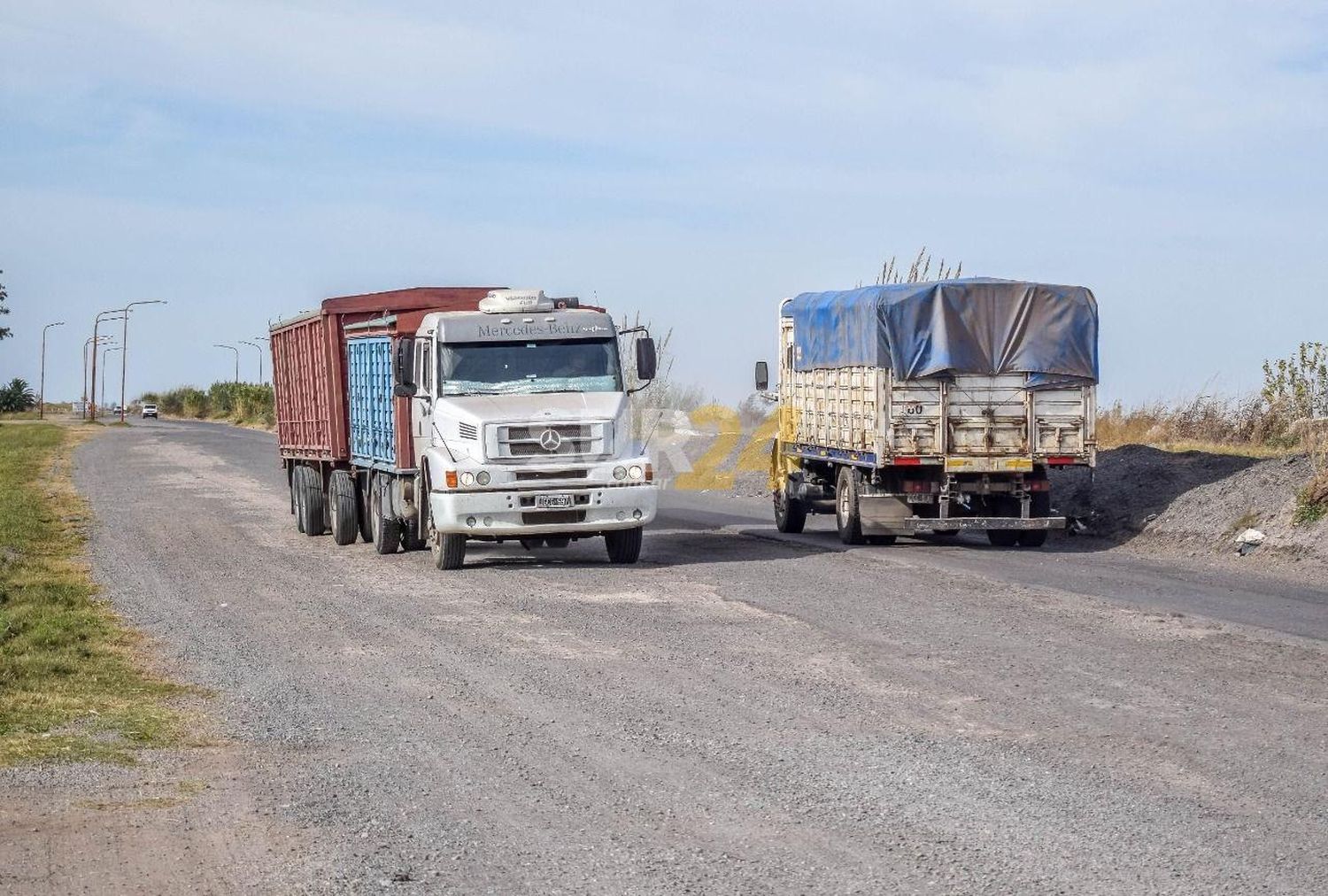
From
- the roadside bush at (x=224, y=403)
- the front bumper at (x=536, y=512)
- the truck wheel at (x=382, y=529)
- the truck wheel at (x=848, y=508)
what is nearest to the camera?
the front bumper at (x=536, y=512)

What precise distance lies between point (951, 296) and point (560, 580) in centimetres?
681

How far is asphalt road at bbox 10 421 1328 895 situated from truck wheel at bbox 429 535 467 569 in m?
0.63

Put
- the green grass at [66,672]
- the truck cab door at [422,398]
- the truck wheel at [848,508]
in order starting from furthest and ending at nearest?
the truck wheel at [848,508], the truck cab door at [422,398], the green grass at [66,672]

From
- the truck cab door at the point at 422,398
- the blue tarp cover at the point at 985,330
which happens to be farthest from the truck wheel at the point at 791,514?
the truck cab door at the point at 422,398

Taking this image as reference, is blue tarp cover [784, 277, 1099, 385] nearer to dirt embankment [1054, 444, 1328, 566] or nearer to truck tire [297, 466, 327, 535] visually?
dirt embankment [1054, 444, 1328, 566]

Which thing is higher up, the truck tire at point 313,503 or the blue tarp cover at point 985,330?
the blue tarp cover at point 985,330

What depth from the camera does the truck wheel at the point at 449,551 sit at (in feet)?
60.8

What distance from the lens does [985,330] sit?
21031 mm

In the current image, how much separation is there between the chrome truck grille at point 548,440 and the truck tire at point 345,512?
501 centimetres

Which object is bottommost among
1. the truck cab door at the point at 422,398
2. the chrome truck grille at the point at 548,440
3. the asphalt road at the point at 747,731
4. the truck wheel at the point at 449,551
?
the asphalt road at the point at 747,731

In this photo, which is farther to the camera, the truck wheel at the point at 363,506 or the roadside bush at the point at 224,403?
the roadside bush at the point at 224,403

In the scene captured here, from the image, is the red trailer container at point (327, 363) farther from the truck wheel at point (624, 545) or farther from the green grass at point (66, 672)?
the green grass at point (66, 672)

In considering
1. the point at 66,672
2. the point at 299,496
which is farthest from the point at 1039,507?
the point at 66,672

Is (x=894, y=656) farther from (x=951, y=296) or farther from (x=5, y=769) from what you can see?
(x=951, y=296)
